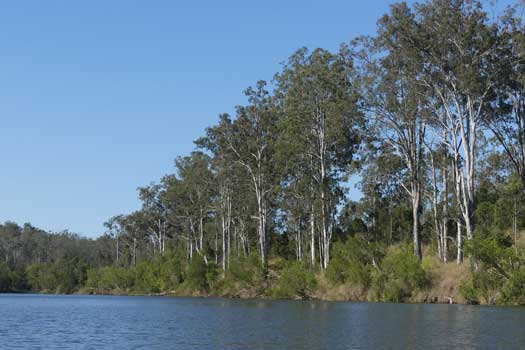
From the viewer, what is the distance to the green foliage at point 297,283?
5531cm

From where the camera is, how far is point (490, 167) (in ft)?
238

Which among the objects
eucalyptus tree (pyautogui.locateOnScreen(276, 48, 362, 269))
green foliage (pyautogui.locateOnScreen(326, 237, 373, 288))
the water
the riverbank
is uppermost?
eucalyptus tree (pyautogui.locateOnScreen(276, 48, 362, 269))

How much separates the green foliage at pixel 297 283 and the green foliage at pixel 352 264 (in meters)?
2.77

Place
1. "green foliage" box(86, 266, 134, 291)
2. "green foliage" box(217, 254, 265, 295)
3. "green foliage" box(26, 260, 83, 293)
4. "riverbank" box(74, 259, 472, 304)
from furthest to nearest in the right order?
"green foliage" box(26, 260, 83, 293) < "green foliage" box(86, 266, 134, 291) < "green foliage" box(217, 254, 265, 295) < "riverbank" box(74, 259, 472, 304)

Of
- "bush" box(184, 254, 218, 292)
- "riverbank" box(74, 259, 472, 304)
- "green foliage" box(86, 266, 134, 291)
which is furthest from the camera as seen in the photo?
"green foliage" box(86, 266, 134, 291)

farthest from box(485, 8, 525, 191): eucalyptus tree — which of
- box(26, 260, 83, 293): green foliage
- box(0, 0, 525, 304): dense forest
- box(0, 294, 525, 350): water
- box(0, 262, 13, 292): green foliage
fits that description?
box(0, 262, 13, 292): green foliage

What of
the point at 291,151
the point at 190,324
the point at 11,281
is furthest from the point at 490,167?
the point at 11,281

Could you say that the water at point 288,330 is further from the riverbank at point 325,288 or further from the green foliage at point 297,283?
the green foliage at point 297,283

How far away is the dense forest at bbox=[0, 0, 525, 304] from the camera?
45094mm

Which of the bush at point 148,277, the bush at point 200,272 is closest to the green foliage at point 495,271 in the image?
the bush at point 200,272

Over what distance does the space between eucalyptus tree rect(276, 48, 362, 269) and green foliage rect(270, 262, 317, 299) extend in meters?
1.72

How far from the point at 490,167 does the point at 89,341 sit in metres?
55.4

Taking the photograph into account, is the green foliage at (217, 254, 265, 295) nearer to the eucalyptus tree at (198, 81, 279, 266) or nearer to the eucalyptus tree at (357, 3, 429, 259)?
the eucalyptus tree at (198, 81, 279, 266)

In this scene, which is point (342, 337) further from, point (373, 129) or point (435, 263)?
point (373, 129)
